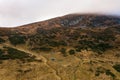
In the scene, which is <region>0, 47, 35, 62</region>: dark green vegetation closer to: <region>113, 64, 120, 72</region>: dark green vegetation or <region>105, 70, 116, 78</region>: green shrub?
<region>105, 70, 116, 78</region>: green shrub

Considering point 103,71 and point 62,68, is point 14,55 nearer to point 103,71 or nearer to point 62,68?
point 62,68

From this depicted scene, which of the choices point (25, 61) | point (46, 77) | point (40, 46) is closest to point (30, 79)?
point (46, 77)

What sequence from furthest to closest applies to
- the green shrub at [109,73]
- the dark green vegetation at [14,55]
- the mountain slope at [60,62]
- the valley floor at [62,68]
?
the dark green vegetation at [14,55] < the green shrub at [109,73] < the mountain slope at [60,62] < the valley floor at [62,68]

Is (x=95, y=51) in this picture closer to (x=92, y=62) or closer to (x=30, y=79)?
(x=92, y=62)

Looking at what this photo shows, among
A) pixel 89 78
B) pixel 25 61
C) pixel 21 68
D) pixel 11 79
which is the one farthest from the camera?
pixel 25 61

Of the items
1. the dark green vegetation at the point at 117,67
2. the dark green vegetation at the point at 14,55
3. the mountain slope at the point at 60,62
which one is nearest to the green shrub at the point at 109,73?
the mountain slope at the point at 60,62

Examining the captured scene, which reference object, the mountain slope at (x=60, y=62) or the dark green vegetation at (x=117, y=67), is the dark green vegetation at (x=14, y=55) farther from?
the dark green vegetation at (x=117, y=67)

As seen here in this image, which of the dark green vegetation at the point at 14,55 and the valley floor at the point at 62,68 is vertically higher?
the dark green vegetation at the point at 14,55

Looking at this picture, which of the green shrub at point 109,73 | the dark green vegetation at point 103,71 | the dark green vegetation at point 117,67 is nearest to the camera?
the dark green vegetation at point 103,71
